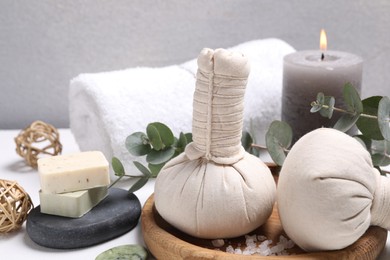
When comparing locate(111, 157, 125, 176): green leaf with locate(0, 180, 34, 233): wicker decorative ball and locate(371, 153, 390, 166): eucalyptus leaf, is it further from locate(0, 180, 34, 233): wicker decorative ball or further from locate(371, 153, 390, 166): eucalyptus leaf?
locate(371, 153, 390, 166): eucalyptus leaf

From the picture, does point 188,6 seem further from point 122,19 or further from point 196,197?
point 196,197

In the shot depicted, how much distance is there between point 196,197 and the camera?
21.7 inches

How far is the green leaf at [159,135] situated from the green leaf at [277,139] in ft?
0.34

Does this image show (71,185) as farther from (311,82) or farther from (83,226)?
(311,82)

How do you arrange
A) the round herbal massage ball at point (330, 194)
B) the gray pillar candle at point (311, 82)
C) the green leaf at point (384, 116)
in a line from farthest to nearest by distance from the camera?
the gray pillar candle at point (311, 82)
the green leaf at point (384, 116)
the round herbal massage ball at point (330, 194)

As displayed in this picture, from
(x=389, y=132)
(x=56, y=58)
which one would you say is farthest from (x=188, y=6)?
(x=389, y=132)

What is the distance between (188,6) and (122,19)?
10 cm

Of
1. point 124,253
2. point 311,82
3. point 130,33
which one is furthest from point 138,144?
point 130,33

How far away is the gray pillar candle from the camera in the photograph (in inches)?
29.7

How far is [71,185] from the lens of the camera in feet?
1.98

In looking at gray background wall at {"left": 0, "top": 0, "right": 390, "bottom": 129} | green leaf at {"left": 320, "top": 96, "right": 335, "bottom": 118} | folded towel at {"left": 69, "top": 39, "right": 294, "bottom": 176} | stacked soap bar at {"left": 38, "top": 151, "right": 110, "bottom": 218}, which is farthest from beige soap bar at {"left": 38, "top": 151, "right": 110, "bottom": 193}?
gray background wall at {"left": 0, "top": 0, "right": 390, "bottom": 129}

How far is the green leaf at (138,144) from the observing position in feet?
2.17

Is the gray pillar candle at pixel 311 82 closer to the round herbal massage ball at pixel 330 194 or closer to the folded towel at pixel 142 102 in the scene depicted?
the folded towel at pixel 142 102

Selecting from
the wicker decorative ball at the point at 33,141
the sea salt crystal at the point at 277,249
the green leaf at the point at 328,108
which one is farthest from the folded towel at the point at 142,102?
the sea salt crystal at the point at 277,249
